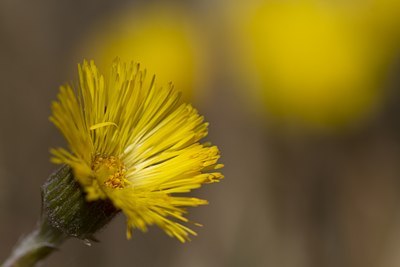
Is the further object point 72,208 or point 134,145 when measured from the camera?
point 134,145

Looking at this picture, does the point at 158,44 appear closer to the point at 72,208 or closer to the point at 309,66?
the point at 309,66

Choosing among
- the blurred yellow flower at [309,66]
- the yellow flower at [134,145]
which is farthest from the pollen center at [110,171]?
the blurred yellow flower at [309,66]

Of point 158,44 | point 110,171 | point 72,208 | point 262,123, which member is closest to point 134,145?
point 110,171

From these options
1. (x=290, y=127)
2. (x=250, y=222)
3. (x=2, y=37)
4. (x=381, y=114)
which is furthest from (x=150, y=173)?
(x=381, y=114)

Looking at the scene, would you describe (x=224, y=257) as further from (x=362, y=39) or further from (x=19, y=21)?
(x=19, y=21)

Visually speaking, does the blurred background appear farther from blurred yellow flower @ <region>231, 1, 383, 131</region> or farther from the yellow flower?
the yellow flower

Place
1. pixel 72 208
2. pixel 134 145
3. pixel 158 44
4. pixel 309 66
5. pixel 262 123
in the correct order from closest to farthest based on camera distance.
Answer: pixel 72 208, pixel 134 145, pixel 158 44, pixel 309 66, pixel 262 123
